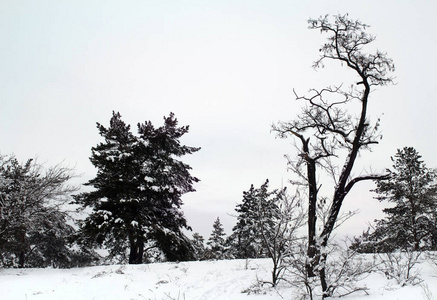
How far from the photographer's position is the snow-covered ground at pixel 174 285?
23.2 ft

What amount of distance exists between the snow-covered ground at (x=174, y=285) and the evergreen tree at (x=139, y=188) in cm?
327

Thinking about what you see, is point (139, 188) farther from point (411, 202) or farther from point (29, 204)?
point (411, 202)

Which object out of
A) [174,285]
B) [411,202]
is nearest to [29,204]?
[174,285]

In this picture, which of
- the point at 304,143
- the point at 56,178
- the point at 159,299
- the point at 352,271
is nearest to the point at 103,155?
the point at 56,178

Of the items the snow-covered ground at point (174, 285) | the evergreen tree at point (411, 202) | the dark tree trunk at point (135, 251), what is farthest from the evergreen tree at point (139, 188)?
the evergreen tree at point (411, 202)

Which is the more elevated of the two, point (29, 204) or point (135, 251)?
point (29, 204)

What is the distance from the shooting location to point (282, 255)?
7.52 metres

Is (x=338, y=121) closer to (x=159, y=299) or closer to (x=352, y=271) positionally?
(x=352, y=271)

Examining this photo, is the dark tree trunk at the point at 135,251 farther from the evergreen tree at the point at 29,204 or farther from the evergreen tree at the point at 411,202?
the evergreen tree at the point at 411,202

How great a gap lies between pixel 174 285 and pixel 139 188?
7.62 meters

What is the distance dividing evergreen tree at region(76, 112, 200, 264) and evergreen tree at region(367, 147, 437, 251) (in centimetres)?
1548

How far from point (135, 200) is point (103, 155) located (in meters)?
3.57

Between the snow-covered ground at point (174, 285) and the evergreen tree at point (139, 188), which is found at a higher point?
the evergreen tree at point (139, 188)

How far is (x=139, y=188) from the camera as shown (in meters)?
15.3
